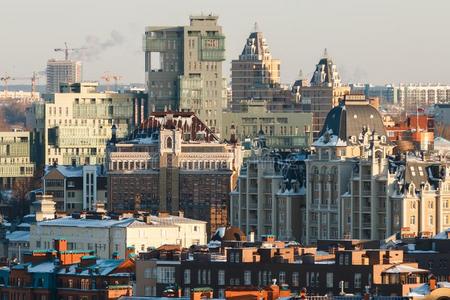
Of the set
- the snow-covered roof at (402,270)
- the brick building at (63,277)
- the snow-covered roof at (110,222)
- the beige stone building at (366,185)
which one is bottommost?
the brick building at (63,277)

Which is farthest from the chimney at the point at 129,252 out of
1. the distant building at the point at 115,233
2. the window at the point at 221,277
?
the window at the point at 221,277

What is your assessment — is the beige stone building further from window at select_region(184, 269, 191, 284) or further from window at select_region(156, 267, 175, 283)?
window at select_region(184, 269, 191, 284)

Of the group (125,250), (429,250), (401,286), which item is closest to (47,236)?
(125,250)

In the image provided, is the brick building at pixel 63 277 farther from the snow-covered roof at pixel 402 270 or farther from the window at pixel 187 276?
the snow-covered roof at pixel 402 270

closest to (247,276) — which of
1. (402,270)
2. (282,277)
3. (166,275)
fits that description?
(282,277)

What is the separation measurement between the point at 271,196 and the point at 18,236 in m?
14.2

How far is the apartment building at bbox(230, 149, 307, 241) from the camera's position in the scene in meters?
186

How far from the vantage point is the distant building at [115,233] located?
166875mm

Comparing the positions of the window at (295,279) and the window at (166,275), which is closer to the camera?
the window at (295,279)

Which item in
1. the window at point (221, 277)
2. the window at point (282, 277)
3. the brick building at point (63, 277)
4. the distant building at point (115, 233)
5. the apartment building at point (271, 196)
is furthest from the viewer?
the apartment building at point (271, 196)

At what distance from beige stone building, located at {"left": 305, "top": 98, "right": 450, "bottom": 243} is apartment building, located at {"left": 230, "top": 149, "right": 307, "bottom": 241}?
2142mm

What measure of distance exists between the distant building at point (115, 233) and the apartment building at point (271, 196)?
27.4 feet

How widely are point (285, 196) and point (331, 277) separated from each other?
2143 inches

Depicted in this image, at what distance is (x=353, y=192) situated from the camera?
179250 mm
